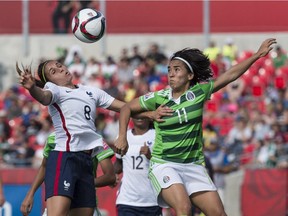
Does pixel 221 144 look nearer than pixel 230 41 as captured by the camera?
Yes

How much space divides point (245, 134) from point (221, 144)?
890 mm

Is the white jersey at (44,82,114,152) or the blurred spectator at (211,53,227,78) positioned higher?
the blurred spectator at (211,53,227,78)

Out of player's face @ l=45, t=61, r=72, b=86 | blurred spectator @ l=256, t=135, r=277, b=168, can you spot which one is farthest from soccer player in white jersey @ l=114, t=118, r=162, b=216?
blurred spectator @ l=256, t=135, r=277, b=168

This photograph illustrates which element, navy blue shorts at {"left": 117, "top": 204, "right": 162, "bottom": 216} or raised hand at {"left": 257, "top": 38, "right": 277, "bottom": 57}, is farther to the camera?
navy blue shorts at {"left": 117, "top": 204, "right": 162, "bottom": 216}

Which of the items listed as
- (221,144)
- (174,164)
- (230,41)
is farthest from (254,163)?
(174,164)

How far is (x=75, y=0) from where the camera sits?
78.7 feet

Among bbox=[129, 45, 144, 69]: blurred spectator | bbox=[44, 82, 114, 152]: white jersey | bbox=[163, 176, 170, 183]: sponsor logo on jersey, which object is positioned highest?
bbox=[129, 45, 144, 69]: blurred spectator

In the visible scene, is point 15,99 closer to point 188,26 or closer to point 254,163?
point 188,26

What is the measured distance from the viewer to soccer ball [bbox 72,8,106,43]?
34.0ft

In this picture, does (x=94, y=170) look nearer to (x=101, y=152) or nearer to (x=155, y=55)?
(x=101, y=152)

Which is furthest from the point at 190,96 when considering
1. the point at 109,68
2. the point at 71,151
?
the point at 109,68

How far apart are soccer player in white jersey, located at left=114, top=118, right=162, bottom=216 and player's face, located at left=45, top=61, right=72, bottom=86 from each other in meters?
1.76

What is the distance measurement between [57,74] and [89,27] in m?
0.76

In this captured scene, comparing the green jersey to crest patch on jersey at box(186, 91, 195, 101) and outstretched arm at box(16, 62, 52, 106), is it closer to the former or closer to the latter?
crest patch on jersey at box(186, 91, 195, 101)
